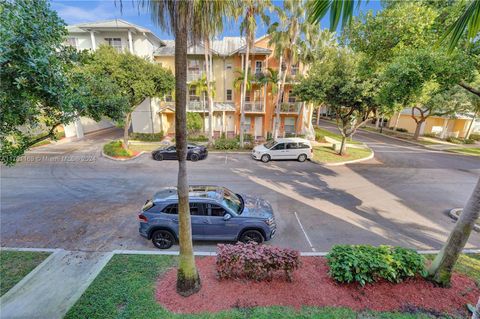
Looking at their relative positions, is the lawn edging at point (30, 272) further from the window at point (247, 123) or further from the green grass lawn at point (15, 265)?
the window at point (247, 123)

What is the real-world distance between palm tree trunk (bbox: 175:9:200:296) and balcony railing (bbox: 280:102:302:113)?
2049cm

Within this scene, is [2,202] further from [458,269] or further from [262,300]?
[458,269]

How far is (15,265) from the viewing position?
19.5 feet

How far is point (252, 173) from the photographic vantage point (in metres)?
14.0

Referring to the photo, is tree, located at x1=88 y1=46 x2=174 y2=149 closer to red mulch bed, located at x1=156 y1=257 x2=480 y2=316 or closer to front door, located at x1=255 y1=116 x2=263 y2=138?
front door, located at x1=255 y1=116 x2=263 y2=138

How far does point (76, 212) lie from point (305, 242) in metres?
9.03

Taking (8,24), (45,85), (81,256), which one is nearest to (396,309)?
(81,256)

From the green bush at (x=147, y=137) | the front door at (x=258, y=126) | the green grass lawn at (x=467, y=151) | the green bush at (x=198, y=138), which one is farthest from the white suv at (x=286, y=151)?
the green grass lawn at (x=467, y=151)

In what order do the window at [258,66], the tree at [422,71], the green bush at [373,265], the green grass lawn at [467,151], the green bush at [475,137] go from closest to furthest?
the green bush at [373,265], the tree at [422,71], the green grass lawn at [467,151], the window at [258,66], the green bush at [475,137]

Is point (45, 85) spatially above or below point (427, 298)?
above

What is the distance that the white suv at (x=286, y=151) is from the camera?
54.4ft

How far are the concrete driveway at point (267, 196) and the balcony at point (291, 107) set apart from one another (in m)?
8.82

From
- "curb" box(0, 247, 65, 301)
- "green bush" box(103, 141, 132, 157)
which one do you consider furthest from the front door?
"curb" box(0, 247, 65, 301)

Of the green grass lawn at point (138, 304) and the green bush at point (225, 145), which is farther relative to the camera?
the green bush at point (225, 145)
